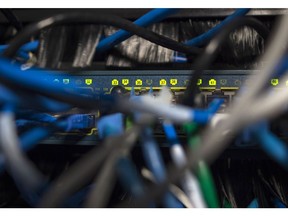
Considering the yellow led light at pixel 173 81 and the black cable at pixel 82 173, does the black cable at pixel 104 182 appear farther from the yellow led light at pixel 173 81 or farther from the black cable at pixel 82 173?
the yellow led light at pixel 173 81

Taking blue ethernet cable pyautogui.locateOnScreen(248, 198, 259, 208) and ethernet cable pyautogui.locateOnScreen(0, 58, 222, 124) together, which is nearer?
ethernet cable pyautogui.locateOnScreen(0, 58, 222, 124)

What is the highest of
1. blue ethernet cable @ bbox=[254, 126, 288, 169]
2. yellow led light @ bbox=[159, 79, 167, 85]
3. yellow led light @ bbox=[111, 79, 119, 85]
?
yellow led light @ bbox=[111, 79, 119, 85]

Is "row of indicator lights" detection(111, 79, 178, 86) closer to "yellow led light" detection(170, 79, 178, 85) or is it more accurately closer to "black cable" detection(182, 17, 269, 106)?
"yellow led light" detection(170, 79, 178, 85)

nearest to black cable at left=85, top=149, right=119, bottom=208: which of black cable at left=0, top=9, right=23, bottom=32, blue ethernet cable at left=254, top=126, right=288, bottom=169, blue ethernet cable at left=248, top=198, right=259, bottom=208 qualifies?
blue ethernet cable at left=254, top=126, right=288, bottom=169

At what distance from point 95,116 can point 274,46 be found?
28 centimetres

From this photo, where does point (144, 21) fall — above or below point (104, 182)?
above

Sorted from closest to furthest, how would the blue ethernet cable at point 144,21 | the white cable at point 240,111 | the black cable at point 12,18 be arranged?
the white cable at point 240,111 → the blue ethernet cable at point 144,21 → the black cable at point 12,18

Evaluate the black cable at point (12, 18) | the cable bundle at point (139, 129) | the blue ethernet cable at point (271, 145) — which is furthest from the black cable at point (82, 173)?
the black cable at point (12, 18)

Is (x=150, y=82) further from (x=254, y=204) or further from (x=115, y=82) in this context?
(x=254, y=204)

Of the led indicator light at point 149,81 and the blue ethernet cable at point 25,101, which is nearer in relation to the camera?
the blue ethernet cable at point 25,101

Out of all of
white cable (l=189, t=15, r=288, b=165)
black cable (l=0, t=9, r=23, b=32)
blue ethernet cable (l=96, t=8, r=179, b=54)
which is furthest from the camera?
black cable (l=0, t=9, r=23, b=32)

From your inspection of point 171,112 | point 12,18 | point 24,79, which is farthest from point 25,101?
point 12,18

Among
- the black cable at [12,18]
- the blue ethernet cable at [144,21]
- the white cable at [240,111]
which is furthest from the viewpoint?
the black cable at [12,18]

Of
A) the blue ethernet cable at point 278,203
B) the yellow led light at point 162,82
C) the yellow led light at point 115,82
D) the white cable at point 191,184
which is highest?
the yellow led light at point 115,82
